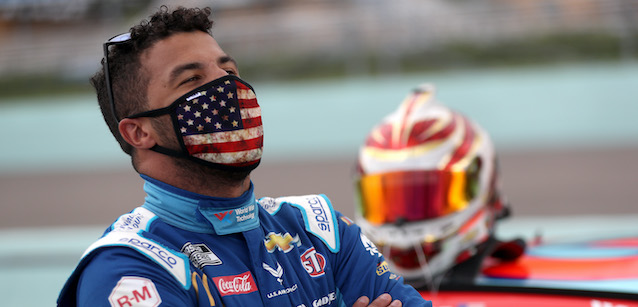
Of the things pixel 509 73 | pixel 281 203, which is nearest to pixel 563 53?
pixel 509 73

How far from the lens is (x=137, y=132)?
1.92 meters

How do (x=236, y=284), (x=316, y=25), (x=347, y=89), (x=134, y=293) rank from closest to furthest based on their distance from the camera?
(x=134, y=293) → (x=236, y=284) → (x=347, y=89) → (x=316, y=25)

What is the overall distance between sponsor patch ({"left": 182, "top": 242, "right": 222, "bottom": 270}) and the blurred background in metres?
6.92

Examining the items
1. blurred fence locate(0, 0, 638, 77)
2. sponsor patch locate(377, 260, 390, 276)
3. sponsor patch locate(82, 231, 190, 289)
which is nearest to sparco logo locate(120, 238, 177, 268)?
sponsor patch locate(82, 231, 190, 289)

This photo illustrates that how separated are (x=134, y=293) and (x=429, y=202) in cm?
186

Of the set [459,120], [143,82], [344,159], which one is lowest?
[344,159]

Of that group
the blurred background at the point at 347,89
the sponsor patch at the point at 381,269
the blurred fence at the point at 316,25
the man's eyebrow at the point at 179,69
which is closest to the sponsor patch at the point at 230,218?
the man's eyebrow at the point at 179,69

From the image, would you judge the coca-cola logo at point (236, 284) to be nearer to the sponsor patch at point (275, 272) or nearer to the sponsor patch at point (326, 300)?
the sponsor patch at point (275, 272)

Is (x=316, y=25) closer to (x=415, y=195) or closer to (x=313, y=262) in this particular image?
(x=415, y=195)

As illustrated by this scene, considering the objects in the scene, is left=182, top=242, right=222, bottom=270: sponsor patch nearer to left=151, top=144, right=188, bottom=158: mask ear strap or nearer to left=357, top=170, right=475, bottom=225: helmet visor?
left=151, top=144, right=188, bottom=158: mask ear strap

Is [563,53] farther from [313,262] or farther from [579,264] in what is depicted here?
[313,262]

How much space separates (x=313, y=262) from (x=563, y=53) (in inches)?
352

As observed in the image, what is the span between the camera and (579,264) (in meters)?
3.22

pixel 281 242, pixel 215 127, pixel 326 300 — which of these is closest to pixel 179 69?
pixel 215 127
